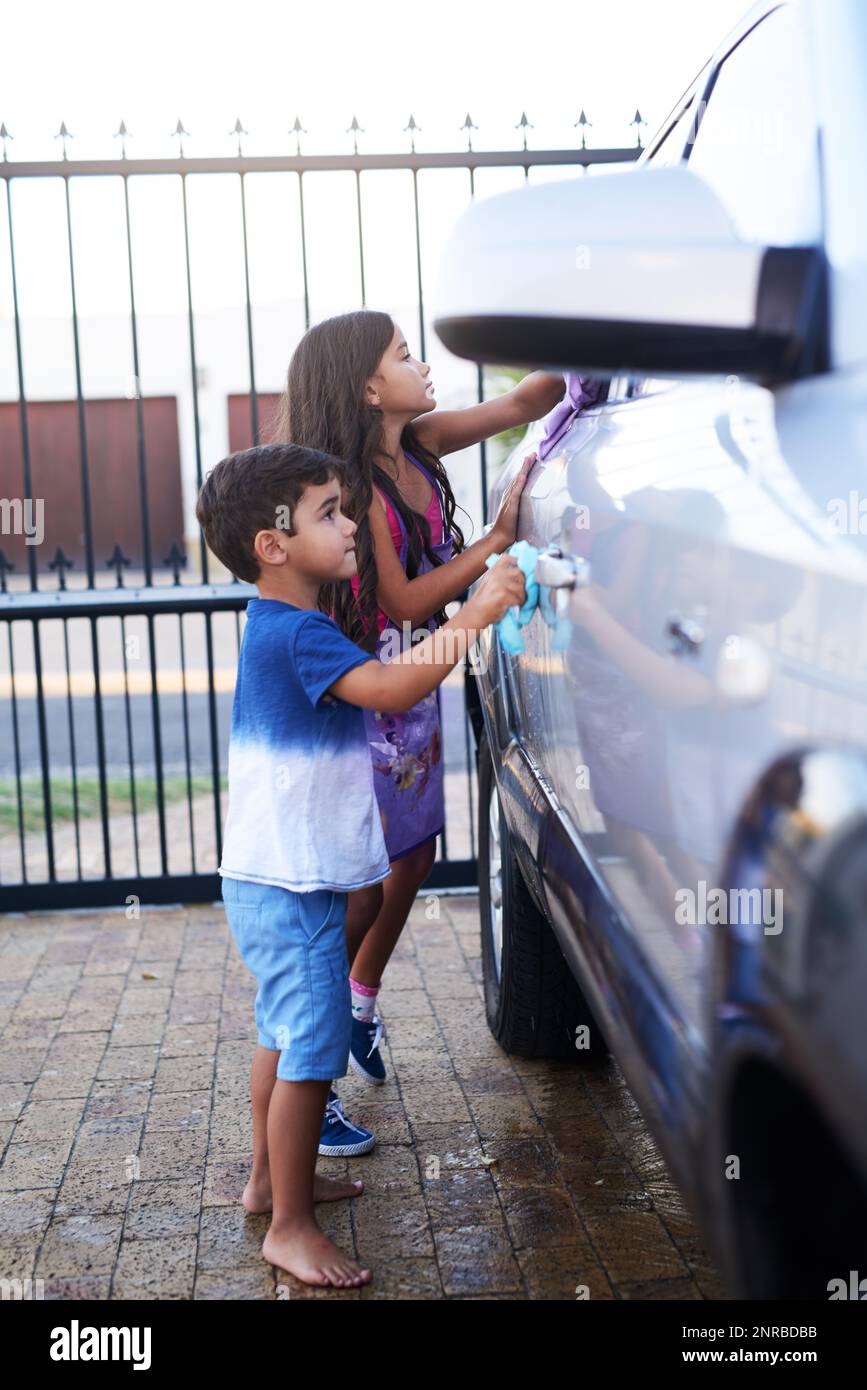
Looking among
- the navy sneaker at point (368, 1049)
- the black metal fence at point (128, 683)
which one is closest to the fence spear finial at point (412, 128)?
the black metal fence at point (128, 683)

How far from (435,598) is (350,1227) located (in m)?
1.22

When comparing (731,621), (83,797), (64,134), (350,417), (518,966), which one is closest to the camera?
(731,621)

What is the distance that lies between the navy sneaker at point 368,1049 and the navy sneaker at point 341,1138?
254 mm

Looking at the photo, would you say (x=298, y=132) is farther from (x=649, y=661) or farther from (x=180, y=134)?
(x=649, y=661)

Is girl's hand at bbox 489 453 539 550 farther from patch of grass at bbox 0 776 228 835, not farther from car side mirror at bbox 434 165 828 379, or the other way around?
patch of grass at bbox 0 776 228 835

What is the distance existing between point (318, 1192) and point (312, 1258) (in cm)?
34

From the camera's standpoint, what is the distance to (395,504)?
2.81 m

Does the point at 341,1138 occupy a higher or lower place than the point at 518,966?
lower

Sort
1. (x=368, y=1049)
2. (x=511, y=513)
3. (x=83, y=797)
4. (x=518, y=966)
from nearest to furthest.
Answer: (x=511, y=513), (x=518, y=966), (x=368, y=1049), (x=83, y=797)

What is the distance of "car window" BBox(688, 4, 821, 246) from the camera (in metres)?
1.51

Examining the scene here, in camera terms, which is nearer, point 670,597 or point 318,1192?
point 670,597

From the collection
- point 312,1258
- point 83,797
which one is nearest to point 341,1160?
point 312,1258

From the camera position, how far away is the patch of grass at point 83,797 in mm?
6930
